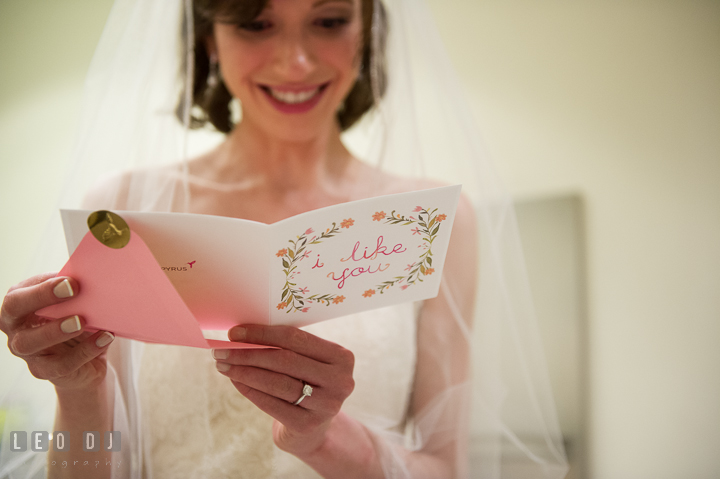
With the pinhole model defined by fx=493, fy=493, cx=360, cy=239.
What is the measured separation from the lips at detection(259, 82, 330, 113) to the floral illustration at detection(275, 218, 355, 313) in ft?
1.88

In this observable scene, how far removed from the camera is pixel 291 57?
97 cm

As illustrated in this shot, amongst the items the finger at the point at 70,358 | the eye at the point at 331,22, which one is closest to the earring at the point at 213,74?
the eye at the point at 331,22

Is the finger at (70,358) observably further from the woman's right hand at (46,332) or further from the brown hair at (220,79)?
the brown hair at (220,79)

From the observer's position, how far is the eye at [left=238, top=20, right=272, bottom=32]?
0.96 metres

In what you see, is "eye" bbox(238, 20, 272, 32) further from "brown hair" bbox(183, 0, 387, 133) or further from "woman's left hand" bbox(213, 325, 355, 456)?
"woman's left hand" bbox(213, 325, 355, 456)

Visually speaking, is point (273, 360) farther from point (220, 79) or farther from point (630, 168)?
point (630, 168)

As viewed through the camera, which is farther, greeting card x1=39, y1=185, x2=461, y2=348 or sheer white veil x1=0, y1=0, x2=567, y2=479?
sheer white veil x1=0, y1=0, x2=567, y2=479

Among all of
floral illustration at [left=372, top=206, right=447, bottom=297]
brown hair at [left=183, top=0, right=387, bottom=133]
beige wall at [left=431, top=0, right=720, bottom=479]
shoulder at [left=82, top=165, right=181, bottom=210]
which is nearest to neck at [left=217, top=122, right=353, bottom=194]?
brown hair at [left=183, top=0, right=387, bottom=133]

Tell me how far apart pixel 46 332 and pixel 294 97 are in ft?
2.16

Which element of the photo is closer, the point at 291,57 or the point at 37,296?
the point at 37,296

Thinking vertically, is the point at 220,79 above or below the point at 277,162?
above

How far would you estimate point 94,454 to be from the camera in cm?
76

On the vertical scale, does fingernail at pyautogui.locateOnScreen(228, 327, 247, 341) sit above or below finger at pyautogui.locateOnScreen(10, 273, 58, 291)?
below

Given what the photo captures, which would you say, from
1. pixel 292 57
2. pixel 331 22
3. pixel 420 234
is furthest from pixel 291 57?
pixel 420 234
